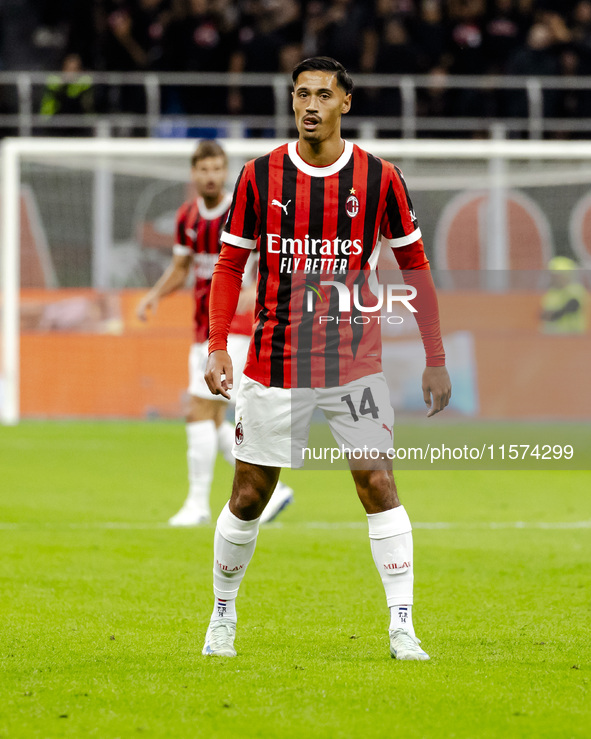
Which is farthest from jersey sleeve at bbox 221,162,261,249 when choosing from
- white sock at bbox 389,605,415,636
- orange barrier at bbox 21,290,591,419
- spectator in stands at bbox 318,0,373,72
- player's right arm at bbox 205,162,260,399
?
spectator in stands at bbox 318,0,373,72

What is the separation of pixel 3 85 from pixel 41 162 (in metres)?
2.84

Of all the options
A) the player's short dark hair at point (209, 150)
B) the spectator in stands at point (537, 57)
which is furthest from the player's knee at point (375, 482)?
the spectator in stands at point (537, 57)

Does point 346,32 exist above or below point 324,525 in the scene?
above

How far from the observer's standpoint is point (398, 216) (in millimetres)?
3939

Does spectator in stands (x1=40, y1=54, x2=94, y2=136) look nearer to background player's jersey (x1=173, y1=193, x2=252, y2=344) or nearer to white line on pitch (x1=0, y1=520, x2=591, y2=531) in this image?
background player's jersey (x1=173, y1=193, x2=252, y2=344)

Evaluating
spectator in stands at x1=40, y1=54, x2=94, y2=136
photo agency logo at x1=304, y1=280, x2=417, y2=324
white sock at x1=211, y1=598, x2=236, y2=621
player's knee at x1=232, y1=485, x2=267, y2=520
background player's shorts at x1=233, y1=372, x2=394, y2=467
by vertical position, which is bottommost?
white sock at x1=211, y1=598, x2=236, y2=621

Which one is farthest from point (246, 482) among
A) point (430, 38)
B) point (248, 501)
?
point (430, 38)

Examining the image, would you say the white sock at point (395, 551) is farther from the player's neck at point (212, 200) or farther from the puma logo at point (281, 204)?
the player's neck at point (212, 200)

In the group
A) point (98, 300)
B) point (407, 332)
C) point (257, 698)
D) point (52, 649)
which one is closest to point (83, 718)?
point (257, 698)

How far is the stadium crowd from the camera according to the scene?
54.2 feet

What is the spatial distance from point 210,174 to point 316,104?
134 inches

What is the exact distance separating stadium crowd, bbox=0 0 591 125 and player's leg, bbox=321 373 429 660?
12813 mm

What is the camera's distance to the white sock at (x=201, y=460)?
725 cm

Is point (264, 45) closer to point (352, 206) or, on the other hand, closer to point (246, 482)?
point (352, 206)
